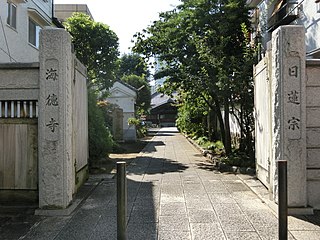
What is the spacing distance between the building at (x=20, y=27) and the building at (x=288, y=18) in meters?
8.99

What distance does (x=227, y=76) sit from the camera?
37.2 feet

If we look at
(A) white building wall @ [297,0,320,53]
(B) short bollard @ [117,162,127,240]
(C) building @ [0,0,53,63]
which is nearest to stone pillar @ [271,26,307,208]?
(B) short bollard @ [117,162,127,240]

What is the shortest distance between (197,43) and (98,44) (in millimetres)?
11268

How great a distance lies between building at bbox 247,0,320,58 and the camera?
1126 centimetres

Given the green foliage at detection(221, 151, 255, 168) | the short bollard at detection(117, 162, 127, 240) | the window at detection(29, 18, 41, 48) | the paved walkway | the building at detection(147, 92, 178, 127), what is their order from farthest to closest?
the building at detection(147, 92, 178, 127) < the window at detection(29, 18, 41, 48) < the green foliage at detection(221, 151, 255, 168) < the paved walkway < the short bollard at detection(117, 162, 127, 240)

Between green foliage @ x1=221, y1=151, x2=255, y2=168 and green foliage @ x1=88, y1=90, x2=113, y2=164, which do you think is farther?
green foliage @ x1=88, y1=90, x2=113, y2=164

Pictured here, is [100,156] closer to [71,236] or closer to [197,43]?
[197,43]

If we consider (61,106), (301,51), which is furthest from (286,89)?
(61,106)

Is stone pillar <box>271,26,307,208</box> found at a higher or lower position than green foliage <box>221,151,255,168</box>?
higher

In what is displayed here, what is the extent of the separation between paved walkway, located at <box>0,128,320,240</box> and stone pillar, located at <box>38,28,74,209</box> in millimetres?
512

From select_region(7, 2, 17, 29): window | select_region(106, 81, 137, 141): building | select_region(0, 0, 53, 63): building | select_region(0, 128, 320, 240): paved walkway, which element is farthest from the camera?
select_region(106, 81, 137, 141): building

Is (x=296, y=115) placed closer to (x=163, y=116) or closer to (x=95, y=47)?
(x=95, y=47)

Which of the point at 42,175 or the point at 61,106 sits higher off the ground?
the point at 61,106

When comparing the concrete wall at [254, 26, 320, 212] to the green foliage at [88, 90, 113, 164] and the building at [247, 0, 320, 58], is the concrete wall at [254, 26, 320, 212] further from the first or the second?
the green foliage at [88, 90, 113, 164]
